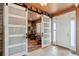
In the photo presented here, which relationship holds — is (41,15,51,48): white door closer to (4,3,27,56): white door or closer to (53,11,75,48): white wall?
(53,11,75,48): white wall

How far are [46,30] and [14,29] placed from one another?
98.4 inches

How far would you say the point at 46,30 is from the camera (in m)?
5.42

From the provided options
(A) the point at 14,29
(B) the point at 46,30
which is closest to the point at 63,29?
(B) the point at 46,30

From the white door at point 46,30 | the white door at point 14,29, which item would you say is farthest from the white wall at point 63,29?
the white door at point 14,29

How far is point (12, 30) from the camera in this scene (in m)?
3.06

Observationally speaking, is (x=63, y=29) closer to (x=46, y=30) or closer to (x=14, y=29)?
(x=46, y=30)

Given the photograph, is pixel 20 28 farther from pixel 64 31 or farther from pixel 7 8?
pixel 64 31

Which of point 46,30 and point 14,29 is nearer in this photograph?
point 14,29

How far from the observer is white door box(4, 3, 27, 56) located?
Answer: 2840 mm

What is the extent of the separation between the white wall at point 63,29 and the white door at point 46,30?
40 centimetres

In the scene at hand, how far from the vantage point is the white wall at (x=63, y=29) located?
4578 millimetres

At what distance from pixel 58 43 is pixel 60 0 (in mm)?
4301

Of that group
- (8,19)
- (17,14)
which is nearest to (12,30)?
(8,19)

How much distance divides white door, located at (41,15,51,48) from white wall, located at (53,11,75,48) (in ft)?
1.30
